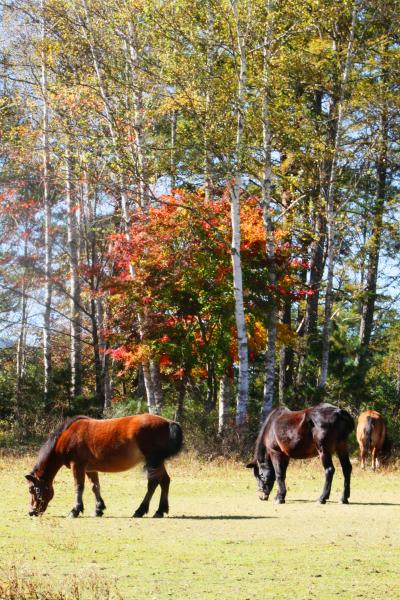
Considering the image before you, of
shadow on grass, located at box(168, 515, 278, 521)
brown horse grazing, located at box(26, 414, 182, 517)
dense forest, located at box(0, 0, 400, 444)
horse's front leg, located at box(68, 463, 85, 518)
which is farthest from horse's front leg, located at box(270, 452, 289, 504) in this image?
dense forest, located at box(0, 0, 400, 444)

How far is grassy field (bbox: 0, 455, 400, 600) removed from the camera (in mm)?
8648

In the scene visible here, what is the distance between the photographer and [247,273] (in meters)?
24.6

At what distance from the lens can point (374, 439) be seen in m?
21.0

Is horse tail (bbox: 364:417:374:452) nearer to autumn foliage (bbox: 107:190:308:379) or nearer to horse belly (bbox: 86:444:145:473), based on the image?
autumn foliage (bbox: 107:190:308:379)

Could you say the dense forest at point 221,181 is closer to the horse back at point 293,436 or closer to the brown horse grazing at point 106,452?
the horse back at point 293,436

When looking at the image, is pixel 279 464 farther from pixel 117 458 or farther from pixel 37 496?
pixel 37 496

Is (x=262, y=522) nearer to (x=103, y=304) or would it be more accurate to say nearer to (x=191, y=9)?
(x=191, y=9)

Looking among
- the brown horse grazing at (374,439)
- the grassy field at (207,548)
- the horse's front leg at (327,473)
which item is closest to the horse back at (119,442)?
the grassy field at (207,548)

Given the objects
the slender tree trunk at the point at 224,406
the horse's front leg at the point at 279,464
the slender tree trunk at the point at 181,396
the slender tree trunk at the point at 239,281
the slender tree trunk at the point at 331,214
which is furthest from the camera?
the slender tree trunk at the point at 181,396

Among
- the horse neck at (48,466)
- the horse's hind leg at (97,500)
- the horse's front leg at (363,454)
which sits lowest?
the horse's hind leg at (97,500)

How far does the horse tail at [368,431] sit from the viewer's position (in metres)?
20.8

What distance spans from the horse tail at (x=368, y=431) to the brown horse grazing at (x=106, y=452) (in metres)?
8.13

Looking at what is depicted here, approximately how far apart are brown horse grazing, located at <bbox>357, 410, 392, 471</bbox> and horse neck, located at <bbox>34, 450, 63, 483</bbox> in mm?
8772

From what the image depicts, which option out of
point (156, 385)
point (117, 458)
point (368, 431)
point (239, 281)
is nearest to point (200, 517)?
point (117, 458)
